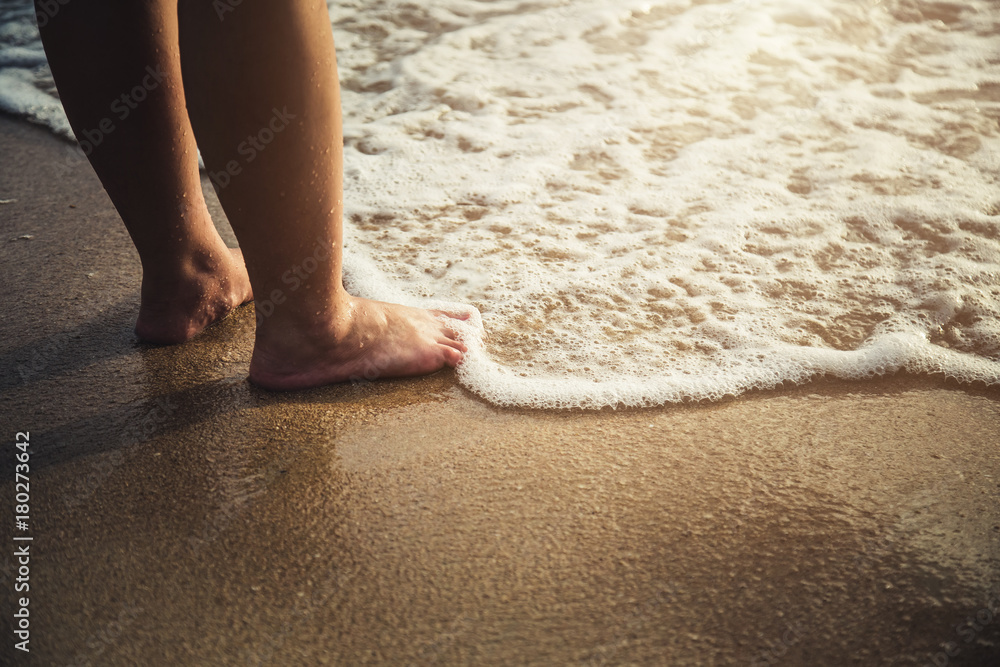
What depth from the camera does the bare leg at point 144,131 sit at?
132 centimetres

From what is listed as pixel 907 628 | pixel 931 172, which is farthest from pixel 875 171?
pixel 907 628

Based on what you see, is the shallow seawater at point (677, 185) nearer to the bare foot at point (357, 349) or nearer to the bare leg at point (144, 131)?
the bare foot at point (357, 349)

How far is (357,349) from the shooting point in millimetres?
1539

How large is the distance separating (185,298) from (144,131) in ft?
1.28

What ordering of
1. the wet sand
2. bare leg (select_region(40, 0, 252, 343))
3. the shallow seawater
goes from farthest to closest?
1. the shallow seawater
2. bare leg (select_region(40, 0, 252, 343))
3. the wet sand

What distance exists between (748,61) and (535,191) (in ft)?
5.10

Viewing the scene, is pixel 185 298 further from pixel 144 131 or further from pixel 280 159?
pixel 280 159

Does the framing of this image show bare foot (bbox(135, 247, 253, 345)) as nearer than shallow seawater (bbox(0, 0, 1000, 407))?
Yes

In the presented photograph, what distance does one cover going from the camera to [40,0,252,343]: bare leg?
4.34 feet

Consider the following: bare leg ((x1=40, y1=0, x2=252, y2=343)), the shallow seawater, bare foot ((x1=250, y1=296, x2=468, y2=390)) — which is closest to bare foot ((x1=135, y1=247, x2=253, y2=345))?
bare leg ((x1=40, y1=0, x2=252, y2=343))

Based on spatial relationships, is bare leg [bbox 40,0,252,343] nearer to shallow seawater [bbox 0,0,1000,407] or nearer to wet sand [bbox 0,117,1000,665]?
wet sand [bbox 0,117,1000,665]

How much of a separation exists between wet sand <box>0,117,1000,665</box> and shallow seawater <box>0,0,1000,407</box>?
7.6 inches

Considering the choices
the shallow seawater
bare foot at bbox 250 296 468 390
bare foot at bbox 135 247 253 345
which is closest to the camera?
bare foot at bbox 250 296 468 390

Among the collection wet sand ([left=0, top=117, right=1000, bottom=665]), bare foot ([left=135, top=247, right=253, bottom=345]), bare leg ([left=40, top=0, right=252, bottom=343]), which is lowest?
wet sand ([left=0, top=117, right=1000, bottom=665])
